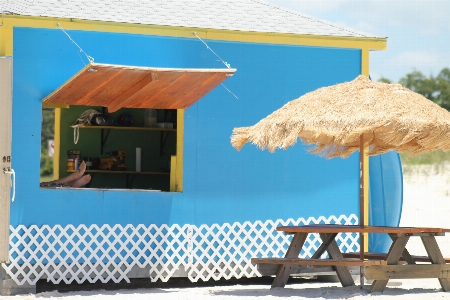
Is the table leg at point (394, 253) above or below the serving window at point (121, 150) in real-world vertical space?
below

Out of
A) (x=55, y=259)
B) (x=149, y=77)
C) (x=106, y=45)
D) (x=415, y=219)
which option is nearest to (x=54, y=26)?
(x=106, y=45)

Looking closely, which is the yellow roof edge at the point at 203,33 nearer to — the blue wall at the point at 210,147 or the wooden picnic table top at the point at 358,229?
the blue wall at the point at 210,147

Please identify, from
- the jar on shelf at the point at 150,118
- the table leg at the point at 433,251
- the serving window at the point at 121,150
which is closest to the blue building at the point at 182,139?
the table leg at the point at 433,251

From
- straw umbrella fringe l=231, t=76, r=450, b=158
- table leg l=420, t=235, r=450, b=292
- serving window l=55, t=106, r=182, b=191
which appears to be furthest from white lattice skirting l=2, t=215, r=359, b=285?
serving window l=55, t=106, r=182, b=191

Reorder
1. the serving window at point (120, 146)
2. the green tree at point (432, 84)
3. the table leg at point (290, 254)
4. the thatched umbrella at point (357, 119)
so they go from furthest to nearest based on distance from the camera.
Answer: the green tree at point (432, 84) < the serving window at point (120, 146) < the table leg at point (290, 254) < the thatched umbrella at point (357, 119)

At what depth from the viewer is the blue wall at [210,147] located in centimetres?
1013

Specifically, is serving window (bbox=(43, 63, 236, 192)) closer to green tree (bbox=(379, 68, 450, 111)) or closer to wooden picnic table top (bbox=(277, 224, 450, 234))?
wooden picnic table top (bbox=(277, 224, 450, 234))

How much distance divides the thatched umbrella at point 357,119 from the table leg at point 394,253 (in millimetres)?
956

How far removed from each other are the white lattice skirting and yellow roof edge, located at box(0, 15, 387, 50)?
2.01 meters

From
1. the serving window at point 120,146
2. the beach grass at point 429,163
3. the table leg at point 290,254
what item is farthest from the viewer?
the beach grass at point 429,163

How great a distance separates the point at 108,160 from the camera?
13.2 metres

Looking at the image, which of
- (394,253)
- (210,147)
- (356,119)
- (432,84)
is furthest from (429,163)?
(432,84)

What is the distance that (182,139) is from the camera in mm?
10703

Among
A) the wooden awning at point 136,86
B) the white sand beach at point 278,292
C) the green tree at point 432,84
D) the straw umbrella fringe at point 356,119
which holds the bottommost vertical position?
the white sand beach at point 278,292
